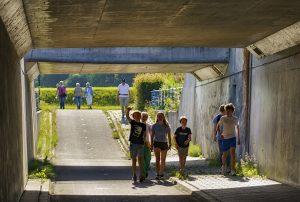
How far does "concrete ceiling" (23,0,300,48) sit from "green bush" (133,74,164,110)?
73.8 feet

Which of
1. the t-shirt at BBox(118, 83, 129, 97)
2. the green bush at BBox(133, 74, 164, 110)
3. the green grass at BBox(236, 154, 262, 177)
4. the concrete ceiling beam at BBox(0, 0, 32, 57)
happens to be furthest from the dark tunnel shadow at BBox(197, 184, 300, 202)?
the green bush at BBox(133, 74, 164, 110)

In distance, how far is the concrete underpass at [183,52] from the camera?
1180cm

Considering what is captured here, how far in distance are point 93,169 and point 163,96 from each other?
1376cm

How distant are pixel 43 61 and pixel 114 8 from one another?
10.8m

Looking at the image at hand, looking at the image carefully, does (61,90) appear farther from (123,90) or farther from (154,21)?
(154,21)

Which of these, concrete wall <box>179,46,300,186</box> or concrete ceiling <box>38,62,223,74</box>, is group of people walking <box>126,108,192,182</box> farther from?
concrete ceiling <box>38,62,223,74</box>

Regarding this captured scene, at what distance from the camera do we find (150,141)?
59.2 feet

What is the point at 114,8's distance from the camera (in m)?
12.1

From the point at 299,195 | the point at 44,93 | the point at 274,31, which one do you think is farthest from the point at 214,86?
the point at 44,93

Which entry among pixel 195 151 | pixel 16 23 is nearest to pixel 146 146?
pixel 16 23

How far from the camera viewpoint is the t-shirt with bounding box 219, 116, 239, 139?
711 inches

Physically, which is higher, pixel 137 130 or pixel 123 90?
pixel 123 90

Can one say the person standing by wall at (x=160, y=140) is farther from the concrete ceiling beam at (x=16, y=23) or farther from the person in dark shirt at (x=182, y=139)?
the concrete ceiling beam at (x=16, y=23)

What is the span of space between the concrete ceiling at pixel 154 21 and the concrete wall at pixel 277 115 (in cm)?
82
